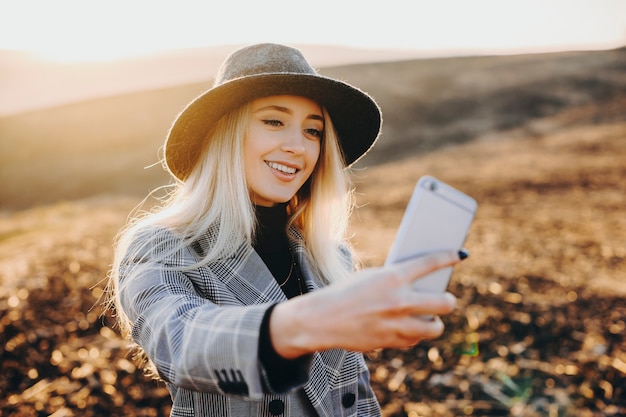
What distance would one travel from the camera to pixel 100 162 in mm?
25594

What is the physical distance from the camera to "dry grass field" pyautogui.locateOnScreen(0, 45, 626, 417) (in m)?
4.11

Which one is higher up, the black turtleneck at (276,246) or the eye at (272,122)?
the eye at (272,122)

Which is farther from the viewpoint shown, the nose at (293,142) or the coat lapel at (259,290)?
the nose at (293,142)

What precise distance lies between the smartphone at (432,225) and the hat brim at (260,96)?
0.99 m

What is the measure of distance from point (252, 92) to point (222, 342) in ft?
4.06

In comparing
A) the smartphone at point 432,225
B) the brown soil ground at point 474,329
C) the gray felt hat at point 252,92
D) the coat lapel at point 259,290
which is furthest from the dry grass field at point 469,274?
the smartphone at point 432,225

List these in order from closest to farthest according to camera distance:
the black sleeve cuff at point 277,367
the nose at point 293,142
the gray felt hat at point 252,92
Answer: the black sleeve cuff at point 277,367 → the gray felt hat at point 252,92 → the nose at point 293,142

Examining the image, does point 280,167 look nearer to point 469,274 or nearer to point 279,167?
point 279,167

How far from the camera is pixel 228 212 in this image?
7.16 ft

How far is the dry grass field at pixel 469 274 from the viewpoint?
13.5 ft

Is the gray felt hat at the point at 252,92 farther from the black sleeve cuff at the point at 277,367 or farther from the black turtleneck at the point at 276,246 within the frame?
the black sleeve cuff at the point at 277,367

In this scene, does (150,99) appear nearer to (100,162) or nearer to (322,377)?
(100,162)

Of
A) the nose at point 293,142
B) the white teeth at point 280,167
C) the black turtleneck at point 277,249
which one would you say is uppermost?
the nose at point 293,142

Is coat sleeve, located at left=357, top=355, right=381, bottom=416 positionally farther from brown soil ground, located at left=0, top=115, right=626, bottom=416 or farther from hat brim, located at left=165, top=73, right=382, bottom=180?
brown soil ground, located at left=0, top=115, right=626, bottom=416
